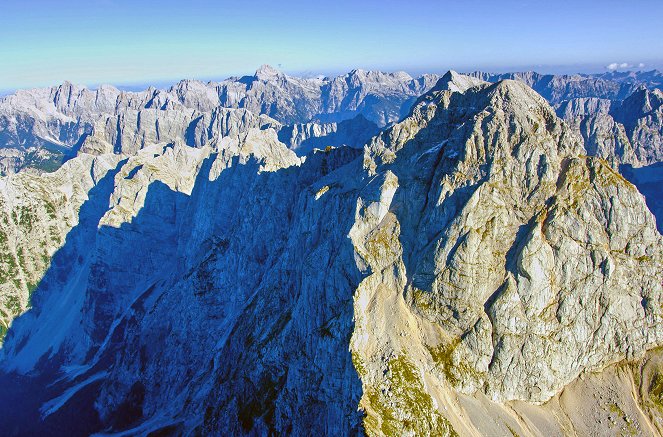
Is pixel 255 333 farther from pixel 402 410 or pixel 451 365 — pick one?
pixel 451 365

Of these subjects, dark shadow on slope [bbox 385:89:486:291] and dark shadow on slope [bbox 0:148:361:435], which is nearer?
dark shadow on slope [bbox 385:89:486:291]

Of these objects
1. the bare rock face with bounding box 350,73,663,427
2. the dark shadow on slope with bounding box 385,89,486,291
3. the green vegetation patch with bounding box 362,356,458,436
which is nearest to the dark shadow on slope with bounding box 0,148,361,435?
the green vegetation patch with bounding box 362,356,458,436

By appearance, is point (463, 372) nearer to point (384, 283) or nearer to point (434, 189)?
point (384, 283)

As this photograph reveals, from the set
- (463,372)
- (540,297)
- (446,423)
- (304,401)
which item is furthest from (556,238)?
(304,401)

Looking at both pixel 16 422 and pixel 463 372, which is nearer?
pixel 463 372

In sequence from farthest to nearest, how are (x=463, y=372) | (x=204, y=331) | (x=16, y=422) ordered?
(x=16, y=422) → (x=204, y=331) → (x=463, y=372)

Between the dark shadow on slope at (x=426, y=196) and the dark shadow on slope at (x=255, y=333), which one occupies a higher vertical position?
the dark shadow on slope at (x=426, y=196)

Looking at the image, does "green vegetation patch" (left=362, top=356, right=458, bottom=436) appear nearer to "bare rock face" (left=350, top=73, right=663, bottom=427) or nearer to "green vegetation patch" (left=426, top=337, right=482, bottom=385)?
"bare rock face" (left=350, top=73, right=663, bottom=427)

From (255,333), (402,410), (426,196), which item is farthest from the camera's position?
(255,333)

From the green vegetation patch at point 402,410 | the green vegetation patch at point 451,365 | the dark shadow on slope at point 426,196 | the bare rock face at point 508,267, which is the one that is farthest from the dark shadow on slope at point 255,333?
the green vegetation patch at point 451,365

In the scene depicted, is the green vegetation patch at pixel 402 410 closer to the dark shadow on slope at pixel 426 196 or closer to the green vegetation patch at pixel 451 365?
the green vegetation patch at pixel 451 365

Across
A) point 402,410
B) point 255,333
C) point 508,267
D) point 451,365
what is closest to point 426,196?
point 508,267
